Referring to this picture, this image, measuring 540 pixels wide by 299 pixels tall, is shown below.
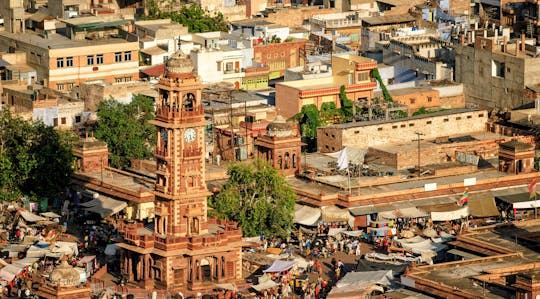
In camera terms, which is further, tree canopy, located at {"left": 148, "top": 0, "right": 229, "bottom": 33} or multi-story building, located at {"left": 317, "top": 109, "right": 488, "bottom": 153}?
tree canopy, located at {"left": 148, "top": 0, "right": 229, "bottom": 33}

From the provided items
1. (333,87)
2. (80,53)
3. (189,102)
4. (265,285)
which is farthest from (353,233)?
(80,53)

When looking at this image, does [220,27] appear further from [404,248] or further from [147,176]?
[404,248]

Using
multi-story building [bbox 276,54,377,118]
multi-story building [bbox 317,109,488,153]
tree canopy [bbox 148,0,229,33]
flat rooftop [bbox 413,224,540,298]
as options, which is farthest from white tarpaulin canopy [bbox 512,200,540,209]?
tree canopy [bbox 148,0,229,33]

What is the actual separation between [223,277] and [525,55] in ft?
139

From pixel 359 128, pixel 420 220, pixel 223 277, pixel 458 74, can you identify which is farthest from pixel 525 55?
pixel 223 277

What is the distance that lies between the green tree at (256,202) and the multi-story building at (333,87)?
2251cm

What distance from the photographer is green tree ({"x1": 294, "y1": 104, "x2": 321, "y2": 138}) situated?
141500mm

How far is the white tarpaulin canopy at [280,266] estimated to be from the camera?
113938 mm

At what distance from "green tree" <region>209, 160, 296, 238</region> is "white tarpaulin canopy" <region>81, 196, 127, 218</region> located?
231 inches

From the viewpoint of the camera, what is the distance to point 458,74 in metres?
153

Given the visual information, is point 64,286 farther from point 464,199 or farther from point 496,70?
point 496,70

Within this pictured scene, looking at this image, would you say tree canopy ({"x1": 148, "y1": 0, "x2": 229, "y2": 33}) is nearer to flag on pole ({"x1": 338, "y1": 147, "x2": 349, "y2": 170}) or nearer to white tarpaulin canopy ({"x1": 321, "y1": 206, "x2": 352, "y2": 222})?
flag on pole ({"x1": 338, "y1": 147, "x2": 349, "y2": 170})

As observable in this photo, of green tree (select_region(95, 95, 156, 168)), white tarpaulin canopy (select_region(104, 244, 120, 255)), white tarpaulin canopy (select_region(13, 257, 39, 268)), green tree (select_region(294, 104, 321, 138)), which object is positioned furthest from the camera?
green tree (select_region(294, 104, 321, 138))

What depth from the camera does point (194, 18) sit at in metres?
167
